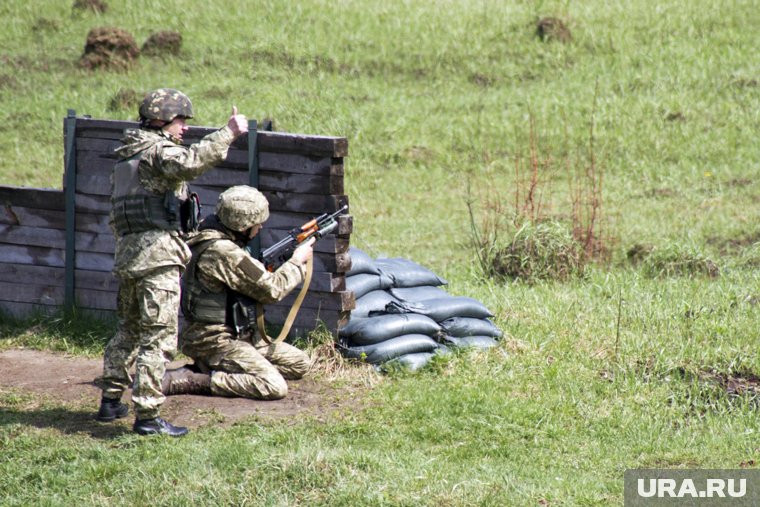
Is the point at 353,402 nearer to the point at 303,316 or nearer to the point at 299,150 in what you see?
the point at 303,316

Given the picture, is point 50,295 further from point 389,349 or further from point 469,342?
point 469,342

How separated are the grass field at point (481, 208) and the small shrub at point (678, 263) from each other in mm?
35

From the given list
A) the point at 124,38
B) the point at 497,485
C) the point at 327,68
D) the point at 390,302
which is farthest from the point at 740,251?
the point at 124,38

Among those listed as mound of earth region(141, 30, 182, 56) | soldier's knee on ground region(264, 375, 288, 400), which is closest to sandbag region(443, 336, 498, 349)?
soldier's knee on ground region(264, 375, 288, 400)

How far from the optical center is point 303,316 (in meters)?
7.34

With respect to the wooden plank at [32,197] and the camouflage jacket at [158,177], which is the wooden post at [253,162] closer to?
the camouflage jacket at [158,177]

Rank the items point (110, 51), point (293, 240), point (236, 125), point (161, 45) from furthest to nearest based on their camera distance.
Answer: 1. point (161, 45)
2. point (110, 51)
3. point (293, 240)
4. point (236, 125)

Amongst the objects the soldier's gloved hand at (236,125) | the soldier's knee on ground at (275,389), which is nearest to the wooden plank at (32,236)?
the soldier's knee on ground at (275,389)

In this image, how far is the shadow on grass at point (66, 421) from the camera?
6039 millimetres

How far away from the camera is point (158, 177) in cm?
588

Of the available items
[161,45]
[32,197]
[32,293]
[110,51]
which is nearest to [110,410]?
[32,293]

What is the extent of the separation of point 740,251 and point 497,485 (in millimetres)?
6876

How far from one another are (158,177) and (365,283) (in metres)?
2.23

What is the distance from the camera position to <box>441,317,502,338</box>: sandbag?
7.50m
